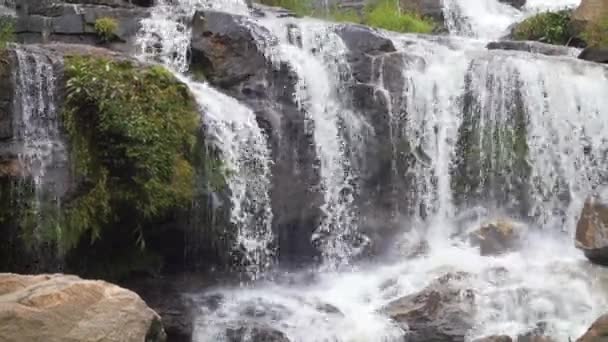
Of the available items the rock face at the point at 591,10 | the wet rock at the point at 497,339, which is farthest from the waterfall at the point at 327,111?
the rock face at the point at 591,10

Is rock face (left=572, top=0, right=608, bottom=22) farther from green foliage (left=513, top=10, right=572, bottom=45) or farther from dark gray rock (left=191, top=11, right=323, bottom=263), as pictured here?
dark gray rock (left=191, top=11, right=323, bottom=263)

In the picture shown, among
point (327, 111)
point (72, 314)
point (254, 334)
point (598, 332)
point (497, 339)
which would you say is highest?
point (327, 111)

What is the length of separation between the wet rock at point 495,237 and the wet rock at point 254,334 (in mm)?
3522

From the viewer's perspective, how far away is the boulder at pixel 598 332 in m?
7.34

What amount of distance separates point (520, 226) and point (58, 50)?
6628 millimetres

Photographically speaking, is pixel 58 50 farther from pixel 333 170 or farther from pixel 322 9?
pixel 322 9

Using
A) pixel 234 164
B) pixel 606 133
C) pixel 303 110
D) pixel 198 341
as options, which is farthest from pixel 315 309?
pixel 606 133

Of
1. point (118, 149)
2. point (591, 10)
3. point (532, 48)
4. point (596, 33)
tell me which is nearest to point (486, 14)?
point (591, 10)

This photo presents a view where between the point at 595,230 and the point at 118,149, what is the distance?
5649 millimetres

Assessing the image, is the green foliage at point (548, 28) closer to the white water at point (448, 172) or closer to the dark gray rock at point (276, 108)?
the white water at point (448, 172)

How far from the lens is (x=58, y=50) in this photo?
403 inches

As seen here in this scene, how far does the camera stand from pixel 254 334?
8797 millimetres

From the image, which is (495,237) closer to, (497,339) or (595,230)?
(595,230)

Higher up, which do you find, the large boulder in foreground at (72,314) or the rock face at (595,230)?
the large boulder in foreground at (72,314)
